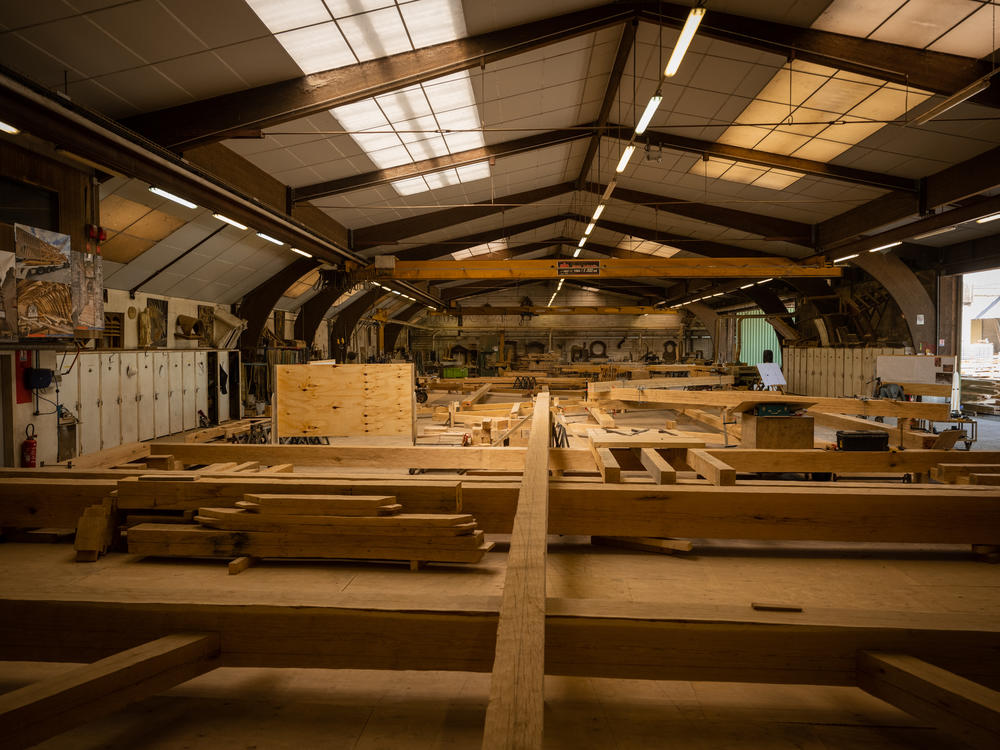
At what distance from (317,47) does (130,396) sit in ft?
23.1

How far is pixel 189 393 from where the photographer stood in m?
11.1

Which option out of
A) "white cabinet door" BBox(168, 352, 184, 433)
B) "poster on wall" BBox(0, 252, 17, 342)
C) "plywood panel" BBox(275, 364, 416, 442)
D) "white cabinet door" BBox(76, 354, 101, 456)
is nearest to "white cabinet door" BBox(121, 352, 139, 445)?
"white cabinet door" BBox(76, 354, 101, 456)

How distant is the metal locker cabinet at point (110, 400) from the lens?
8.56 m

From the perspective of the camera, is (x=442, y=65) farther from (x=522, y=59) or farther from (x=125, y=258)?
(x=125, y=258)

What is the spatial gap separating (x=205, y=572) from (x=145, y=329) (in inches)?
387

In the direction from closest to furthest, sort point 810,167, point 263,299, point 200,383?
point 810,167 < point 200,383 < point 263,299

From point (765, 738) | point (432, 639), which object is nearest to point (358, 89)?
point (432, 639)

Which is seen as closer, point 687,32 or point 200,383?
point 687,32

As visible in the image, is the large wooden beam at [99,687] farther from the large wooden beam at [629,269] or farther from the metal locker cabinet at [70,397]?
the large wooden beam at [629,269]

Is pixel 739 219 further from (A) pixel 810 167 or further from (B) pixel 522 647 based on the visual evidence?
(B) pixel 522 647

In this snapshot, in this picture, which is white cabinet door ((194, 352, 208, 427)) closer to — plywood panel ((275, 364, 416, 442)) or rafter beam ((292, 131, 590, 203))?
rafter beam ((292, 131, 590, 203))

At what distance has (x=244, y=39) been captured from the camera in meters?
5.29

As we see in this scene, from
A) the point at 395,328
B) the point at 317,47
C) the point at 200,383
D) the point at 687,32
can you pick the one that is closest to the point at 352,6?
the point at 317,47

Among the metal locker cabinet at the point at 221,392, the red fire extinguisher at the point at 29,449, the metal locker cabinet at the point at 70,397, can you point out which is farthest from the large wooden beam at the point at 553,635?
A: the metal locker cabinet at the point at 221,392
